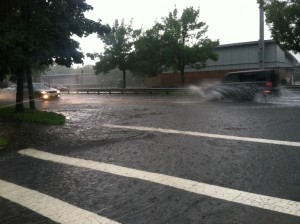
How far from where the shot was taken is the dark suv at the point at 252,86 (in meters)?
19.9

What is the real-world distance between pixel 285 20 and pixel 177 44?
10.6 meters

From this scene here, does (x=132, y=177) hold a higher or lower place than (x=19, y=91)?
lower

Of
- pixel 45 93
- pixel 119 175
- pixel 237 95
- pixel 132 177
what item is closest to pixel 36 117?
pixel 119 175

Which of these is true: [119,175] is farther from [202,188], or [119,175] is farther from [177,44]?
[177,44]

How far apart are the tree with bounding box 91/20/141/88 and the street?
3142 cm

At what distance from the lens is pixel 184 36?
1324 inches

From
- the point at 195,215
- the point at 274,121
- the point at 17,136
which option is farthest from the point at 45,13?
the point at 195,215

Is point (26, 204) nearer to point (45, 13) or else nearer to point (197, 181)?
point (197, 181)

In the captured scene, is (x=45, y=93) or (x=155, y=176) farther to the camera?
(x=45, y=93)

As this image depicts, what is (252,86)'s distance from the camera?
2014 centimetres

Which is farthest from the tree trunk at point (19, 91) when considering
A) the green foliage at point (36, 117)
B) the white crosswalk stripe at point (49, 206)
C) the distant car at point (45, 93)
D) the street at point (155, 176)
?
the distant car at point (45, 93)

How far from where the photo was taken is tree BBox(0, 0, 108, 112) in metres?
11.0

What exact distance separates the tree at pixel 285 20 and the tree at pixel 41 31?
622 inches

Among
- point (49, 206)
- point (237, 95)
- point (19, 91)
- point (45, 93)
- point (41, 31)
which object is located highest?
point (41, 31)
